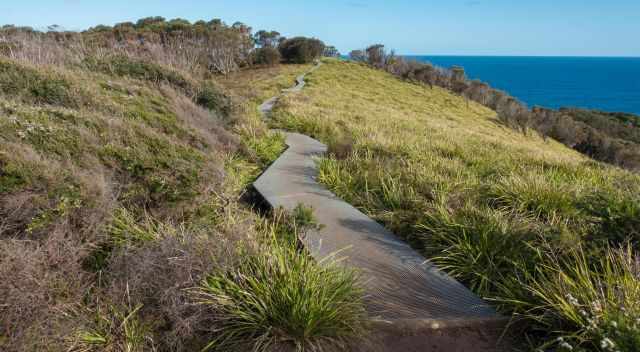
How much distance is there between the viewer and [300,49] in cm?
4234

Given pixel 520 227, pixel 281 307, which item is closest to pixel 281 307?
pixel 281 307

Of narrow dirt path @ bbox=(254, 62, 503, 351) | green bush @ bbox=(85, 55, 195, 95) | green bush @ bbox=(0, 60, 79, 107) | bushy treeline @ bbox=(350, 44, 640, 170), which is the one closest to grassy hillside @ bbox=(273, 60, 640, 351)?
narrow dirt path @ bbox=(254, 62, 503, 351)

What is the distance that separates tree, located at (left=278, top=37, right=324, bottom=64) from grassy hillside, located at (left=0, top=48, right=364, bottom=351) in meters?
40.1

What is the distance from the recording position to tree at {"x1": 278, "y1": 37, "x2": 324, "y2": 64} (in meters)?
42.4

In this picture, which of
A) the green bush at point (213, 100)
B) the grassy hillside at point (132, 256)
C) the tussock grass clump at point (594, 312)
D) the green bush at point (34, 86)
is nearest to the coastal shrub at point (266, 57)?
the green bush at point (213, 100)

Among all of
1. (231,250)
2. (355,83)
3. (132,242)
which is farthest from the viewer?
(355,83)

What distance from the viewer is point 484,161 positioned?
269 inches

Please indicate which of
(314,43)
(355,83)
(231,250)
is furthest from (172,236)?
(314,43)

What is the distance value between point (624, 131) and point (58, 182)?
265 feet

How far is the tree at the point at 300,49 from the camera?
139 ft

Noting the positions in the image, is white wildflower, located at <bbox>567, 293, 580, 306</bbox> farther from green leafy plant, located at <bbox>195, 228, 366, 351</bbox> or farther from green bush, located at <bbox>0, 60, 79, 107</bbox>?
green bush, located at <bbox>0, 60, 79, 107</bbox>

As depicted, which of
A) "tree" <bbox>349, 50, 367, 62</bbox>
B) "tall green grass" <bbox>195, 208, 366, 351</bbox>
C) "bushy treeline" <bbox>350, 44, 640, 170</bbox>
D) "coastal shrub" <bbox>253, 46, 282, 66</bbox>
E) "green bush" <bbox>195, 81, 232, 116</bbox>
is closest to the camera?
"tall green grass" <bbox>195, 208, 366, 351</bbox>

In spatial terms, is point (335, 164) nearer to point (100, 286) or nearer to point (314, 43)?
point (100, 286)

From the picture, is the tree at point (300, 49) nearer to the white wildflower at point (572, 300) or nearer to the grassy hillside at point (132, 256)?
the grassy hillside at point (132, 256)
